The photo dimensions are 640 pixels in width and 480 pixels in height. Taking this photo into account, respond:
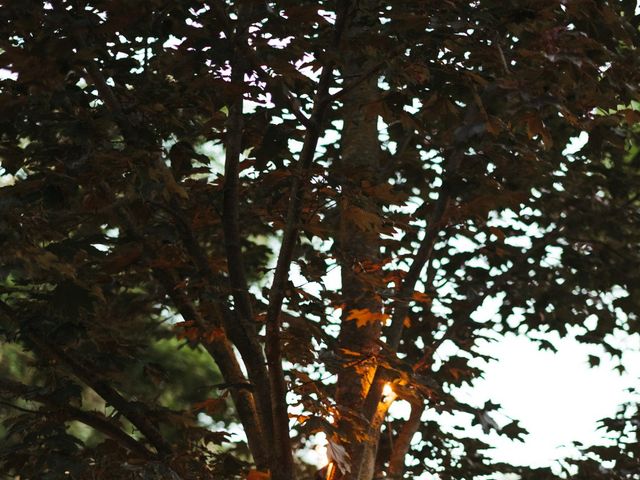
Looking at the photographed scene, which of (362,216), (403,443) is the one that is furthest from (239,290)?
(403,443)

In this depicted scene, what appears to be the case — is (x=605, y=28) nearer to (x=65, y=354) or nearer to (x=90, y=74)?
(x=90, y=74)

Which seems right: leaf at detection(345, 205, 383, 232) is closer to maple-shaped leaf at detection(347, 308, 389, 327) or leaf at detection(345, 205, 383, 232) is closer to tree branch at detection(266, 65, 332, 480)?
tree branch at detection(266, 65, 332, 480)

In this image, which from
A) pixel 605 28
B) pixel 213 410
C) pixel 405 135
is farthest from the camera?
pixel 405 135

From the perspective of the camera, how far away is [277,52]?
12.0 feet

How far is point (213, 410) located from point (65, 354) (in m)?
0.79

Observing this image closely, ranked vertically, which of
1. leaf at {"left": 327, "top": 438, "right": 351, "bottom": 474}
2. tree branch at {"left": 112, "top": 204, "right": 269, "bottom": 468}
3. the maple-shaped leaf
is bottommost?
leaf at {"left": 327, "top": 438, "right": 351, "bottom": 474}

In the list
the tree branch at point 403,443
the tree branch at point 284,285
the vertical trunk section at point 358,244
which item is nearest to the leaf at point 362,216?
the vertical trunk section at point 358,244

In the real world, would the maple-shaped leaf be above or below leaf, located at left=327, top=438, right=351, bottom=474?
above

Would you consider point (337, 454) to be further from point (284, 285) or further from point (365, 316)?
point (365, 316)

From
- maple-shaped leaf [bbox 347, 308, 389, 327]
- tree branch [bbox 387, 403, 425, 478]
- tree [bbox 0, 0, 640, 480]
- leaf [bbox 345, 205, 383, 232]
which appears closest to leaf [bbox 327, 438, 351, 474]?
tree [bbox 0, 0, 640, 480]

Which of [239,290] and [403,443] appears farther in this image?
[403,443]

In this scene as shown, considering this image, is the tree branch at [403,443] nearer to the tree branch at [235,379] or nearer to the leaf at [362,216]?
the tree branch at [235,379]

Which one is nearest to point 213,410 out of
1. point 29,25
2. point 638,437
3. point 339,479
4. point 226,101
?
point 339,479

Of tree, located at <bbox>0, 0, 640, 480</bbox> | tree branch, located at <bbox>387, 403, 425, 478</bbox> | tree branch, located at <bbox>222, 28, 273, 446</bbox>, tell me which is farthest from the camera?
tree branch, located at <bbox>387, 403, 425, 478</bbox>
